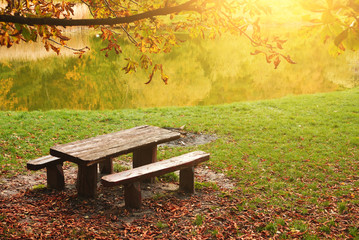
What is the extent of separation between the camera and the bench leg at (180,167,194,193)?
6617 millimetres

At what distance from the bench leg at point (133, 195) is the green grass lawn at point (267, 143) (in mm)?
1845

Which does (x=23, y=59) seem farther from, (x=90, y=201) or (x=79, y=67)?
(x=90, y=201)

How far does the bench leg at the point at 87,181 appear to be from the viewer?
6172 mm

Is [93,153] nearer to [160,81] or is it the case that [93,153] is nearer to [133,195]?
[133,195]

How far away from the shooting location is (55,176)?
655 cm

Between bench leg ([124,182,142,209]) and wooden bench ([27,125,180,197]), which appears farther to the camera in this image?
bench leg ([124,182,142,209])

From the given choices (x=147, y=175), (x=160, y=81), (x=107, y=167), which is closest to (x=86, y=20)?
(x=147, y=175)

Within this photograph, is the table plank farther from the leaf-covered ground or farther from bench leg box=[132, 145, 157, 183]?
the leaf-covered ground

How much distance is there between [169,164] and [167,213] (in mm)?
814

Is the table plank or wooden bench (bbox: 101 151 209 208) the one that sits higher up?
the table plank

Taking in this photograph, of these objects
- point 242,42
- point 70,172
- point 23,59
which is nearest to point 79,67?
point 23,59

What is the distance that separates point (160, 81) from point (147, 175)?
20.5 metres

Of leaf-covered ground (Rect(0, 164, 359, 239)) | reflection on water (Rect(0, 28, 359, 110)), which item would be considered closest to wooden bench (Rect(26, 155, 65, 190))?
leaf-covered ground (Rect(0, 164, 359, 239))

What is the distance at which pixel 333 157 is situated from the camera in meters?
8.81
